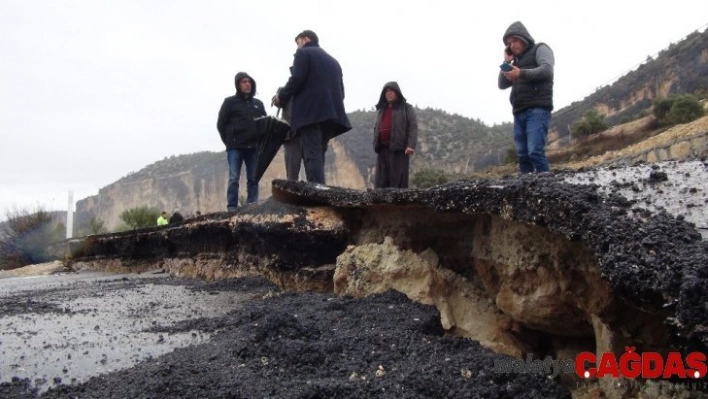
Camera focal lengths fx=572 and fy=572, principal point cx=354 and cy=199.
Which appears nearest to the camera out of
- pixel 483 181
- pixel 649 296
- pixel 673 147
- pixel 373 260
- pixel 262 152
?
pixel 649 296

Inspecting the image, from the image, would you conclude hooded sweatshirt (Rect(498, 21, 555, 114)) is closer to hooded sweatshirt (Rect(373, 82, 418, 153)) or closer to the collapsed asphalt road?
hooded sweatshirt (Rect(373, 82, 418, 153))

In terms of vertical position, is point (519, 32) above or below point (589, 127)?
below

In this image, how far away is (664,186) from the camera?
1.87 meters

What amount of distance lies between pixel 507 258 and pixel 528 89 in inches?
89.5

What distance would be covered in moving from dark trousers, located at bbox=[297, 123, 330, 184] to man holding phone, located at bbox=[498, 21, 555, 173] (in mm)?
1691

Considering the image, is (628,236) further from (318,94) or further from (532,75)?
(318,94)

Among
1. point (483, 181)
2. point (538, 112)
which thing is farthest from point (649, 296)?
point (538, 112)

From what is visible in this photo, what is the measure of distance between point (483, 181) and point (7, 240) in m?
18.8

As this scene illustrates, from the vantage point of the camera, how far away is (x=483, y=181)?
264 centimetres

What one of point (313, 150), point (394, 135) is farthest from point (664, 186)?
point (394, 135)

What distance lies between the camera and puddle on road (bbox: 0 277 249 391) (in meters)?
2.23

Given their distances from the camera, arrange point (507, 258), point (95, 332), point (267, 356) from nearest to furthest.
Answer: point (267, 356) < point (507, 258) < point (95, 332)

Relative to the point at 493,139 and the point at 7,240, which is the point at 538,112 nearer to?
the point at 7,240

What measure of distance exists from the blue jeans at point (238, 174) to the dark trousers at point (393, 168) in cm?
142
